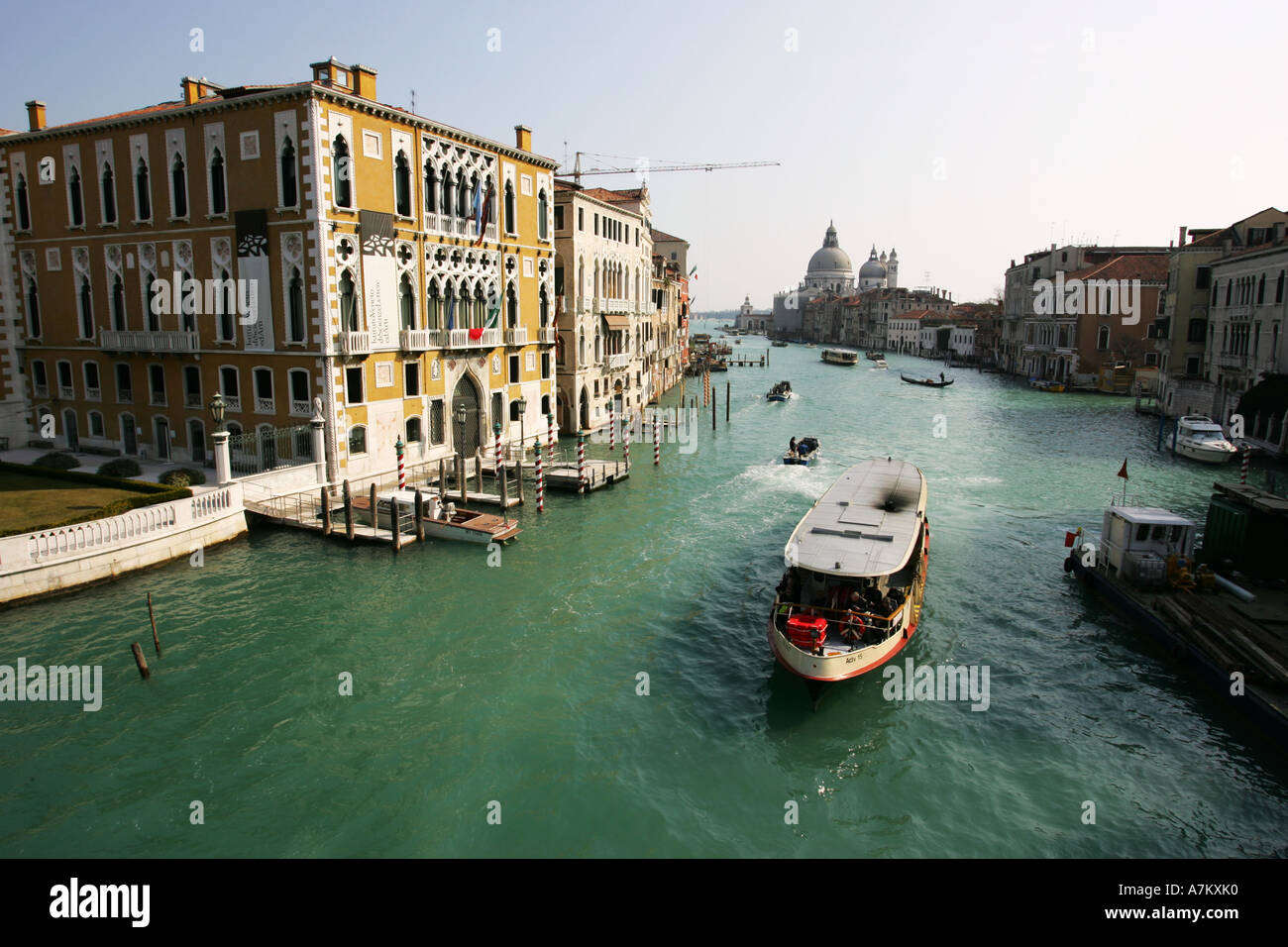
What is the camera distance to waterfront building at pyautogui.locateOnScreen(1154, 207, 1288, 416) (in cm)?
4800

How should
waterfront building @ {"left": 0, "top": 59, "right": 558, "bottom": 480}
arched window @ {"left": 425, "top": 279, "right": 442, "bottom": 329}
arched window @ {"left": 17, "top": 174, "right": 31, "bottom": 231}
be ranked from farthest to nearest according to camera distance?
1. arched window @ {"left": 17, "top": 174, "right": 31, "bottom": 231}
2. arched window @ {"left": 425, "top": 279, "right": 442, "bottom": 329}
3. waterfront building @ {"left": 0, "top": 59, "right": 558, "bottom": 480}

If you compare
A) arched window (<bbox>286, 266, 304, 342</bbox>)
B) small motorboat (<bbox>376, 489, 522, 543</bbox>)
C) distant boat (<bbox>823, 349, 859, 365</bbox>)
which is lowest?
small motorboat (<bbox>376, 489, 522, 543</bbox>)

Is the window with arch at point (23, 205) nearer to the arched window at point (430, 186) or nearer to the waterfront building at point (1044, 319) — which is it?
the arched window at point (430, 186)

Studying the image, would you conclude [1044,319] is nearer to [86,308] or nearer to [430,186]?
[430,186]

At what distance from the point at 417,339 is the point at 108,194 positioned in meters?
12.7

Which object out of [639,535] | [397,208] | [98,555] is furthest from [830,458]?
[98,555]

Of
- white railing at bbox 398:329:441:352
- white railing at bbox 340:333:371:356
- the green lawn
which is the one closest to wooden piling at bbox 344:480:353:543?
white railing at bbox 340:333:371:356

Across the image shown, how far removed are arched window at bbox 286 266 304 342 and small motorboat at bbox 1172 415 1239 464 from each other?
38.5m

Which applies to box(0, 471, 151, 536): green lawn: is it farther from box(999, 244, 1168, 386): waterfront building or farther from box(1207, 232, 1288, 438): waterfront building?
box(999, 244, 1168, 386): waterfront building

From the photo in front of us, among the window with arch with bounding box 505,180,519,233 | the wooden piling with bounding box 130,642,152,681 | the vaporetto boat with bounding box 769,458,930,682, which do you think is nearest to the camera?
the vaporetto boat with bounding box 769,458,930,682

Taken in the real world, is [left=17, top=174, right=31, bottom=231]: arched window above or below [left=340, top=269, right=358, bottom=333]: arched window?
above

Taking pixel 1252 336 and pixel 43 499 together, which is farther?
pixel 1252 336

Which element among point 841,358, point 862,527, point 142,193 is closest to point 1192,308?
point 862,527

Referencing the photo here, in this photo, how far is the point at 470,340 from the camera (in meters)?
31.9
